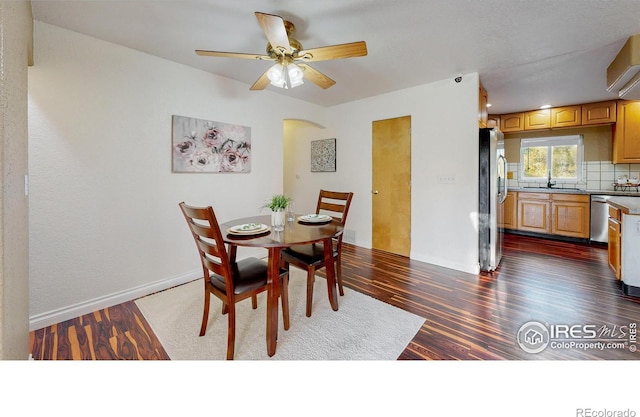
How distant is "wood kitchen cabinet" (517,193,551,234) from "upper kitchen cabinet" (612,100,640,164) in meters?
1.05

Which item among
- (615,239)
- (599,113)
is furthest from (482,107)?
(599,113)

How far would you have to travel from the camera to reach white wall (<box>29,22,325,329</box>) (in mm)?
1930

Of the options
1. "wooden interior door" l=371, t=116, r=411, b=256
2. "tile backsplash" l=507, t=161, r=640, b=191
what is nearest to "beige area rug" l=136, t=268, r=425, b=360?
"wooden interior door" l=371, t=116, r=411, b=256

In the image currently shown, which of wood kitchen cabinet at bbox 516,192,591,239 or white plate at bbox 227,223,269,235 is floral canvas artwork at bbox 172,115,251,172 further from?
wood kitchen cabinet at bbox 516,192,591,239

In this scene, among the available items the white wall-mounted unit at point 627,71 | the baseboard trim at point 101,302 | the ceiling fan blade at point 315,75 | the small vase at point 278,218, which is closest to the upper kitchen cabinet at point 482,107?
the white wall-mounted unit at point 627,71

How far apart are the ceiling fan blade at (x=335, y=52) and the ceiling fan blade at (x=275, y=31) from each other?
0.13 m

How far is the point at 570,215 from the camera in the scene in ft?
13.7

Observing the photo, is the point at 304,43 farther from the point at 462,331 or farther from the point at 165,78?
the point at 462,331

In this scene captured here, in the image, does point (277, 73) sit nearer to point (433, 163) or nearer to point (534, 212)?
point (433, 163)

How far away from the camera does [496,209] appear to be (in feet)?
9.84

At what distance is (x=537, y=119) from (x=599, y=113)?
73 centimetres

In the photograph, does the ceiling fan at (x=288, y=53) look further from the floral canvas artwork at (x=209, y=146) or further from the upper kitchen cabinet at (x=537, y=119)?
the upper kitchen cabinet at (x=537, y=119)

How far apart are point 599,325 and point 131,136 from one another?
4122 millimetres
